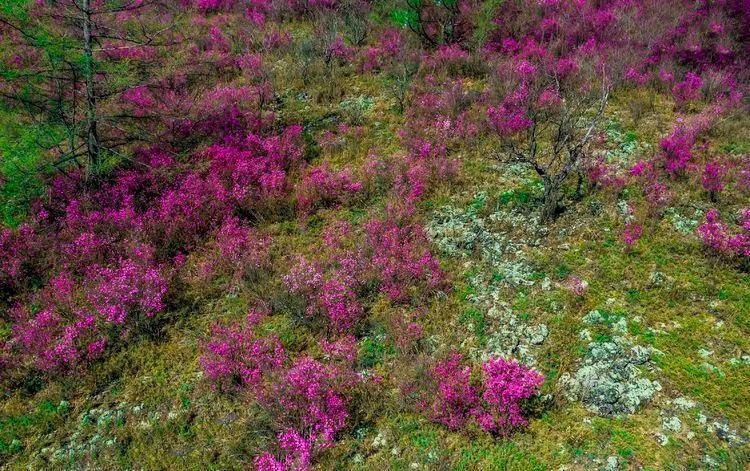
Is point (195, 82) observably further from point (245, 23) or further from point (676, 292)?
point (676, 292)

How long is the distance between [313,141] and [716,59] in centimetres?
1221

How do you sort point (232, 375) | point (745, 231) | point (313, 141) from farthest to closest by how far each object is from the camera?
point (313, 141) < point (745, 231) < point (232, 375)

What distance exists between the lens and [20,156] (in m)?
11.4

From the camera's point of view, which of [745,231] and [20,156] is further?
[20,156]

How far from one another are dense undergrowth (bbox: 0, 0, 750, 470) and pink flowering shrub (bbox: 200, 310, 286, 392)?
5 cm

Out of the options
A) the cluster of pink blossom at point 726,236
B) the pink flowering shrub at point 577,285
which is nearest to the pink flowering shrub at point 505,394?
the pink flowering shrub at point 577,285

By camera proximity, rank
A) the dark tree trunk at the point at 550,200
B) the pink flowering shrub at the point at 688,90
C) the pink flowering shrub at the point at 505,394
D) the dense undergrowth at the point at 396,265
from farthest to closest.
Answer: the pink flowering shrub at the point at 688,90 < the dark tree trunk at the point at 550,200 < the dense undergrowth at the point at 396,265 < the pink flowering shrub at the point at 505,394

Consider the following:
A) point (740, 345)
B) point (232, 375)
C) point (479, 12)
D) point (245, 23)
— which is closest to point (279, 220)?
point (232, 375)

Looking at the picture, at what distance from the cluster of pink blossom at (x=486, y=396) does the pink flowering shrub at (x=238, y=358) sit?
2.68 m

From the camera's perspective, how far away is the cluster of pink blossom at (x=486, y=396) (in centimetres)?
685

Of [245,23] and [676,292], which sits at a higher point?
[245,23]

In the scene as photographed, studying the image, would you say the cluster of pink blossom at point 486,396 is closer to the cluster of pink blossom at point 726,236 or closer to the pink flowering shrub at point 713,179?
the cluster of pink blossom at point 726,236

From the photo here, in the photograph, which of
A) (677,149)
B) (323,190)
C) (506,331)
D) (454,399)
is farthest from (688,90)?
(454,399)

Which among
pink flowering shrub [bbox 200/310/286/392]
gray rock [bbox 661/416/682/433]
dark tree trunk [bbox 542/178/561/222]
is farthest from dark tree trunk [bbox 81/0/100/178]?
gray rock [bbox 661/416/682/433]
